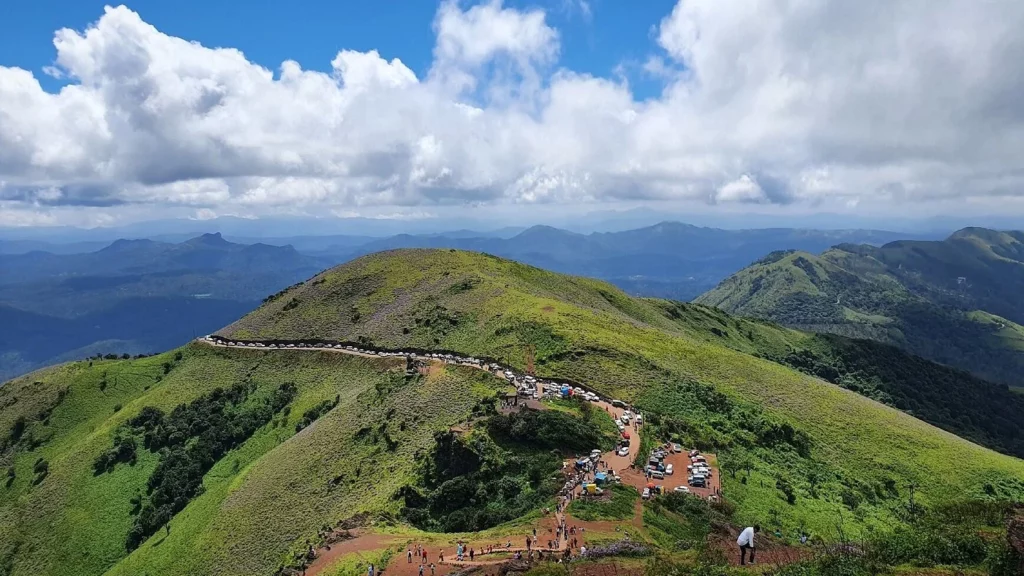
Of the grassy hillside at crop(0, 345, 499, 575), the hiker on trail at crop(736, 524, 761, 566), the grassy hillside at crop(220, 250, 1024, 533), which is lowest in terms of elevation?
the grassy hillside at crop(0, 345, 499, 575)

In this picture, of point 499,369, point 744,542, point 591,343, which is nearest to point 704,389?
point 591,343

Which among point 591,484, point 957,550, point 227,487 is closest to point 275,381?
point 227,487

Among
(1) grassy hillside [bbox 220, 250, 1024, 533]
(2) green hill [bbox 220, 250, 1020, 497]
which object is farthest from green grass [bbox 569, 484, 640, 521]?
(2) green hill [bbox 220, 250, 1020, 497]

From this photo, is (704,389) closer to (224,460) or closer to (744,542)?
(744,542)

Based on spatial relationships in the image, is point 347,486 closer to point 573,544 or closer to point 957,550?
point 573,544

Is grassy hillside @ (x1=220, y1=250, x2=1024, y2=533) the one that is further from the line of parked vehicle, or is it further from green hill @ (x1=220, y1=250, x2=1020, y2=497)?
the line of parked vehicle

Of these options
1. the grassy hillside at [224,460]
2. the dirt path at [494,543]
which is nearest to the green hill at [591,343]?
the grassy hillside at [224,460]
